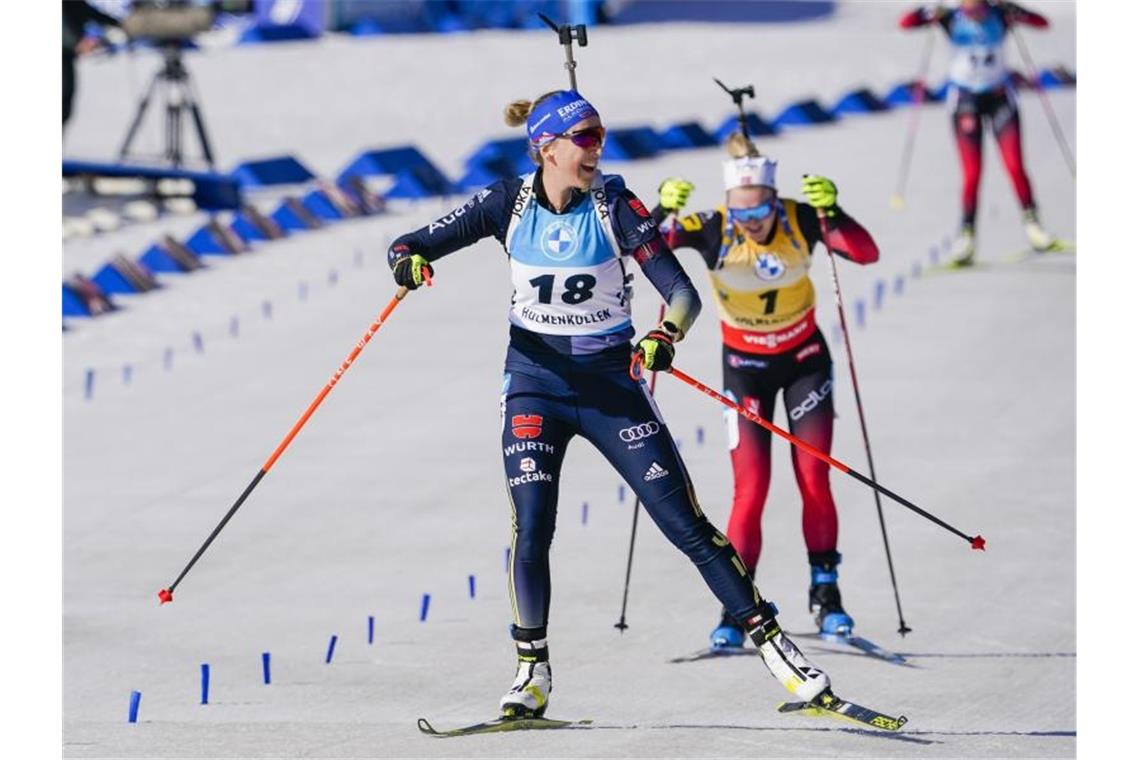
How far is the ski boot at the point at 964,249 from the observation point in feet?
63.9

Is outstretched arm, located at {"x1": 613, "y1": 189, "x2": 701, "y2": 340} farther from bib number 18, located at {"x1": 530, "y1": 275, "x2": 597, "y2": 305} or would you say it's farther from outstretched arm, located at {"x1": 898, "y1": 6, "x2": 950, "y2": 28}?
outstretched arm, located at {"x1": 898, "y1": 6, "x2": 950, "y2": 28}

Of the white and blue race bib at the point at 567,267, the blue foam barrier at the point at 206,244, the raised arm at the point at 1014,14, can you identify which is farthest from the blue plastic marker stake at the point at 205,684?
the blue foam barrier at the point at 206,244

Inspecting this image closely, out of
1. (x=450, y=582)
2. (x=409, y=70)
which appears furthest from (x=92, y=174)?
(x=450, y=582)

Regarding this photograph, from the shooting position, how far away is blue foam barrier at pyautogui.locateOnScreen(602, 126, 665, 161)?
975 inches

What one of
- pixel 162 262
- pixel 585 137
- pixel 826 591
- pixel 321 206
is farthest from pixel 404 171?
pixel 585 137

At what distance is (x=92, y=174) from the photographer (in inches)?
957

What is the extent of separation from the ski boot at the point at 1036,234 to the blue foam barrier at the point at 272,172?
9.12m

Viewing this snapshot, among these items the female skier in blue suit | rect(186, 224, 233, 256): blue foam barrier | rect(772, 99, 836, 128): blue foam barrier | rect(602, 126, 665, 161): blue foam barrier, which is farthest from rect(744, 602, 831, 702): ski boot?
rect(772, 99, 836, 128): blue foam barrier

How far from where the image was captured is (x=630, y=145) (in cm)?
2494

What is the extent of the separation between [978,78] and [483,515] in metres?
7.15

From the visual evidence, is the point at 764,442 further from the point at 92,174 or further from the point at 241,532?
the point at 92,174

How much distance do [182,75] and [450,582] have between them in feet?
50.0

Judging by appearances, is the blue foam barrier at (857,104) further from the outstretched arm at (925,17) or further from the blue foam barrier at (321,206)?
the outstretched arm at (925,17)

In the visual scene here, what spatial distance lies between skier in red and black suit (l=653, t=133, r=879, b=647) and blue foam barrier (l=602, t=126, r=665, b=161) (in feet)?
46.6
